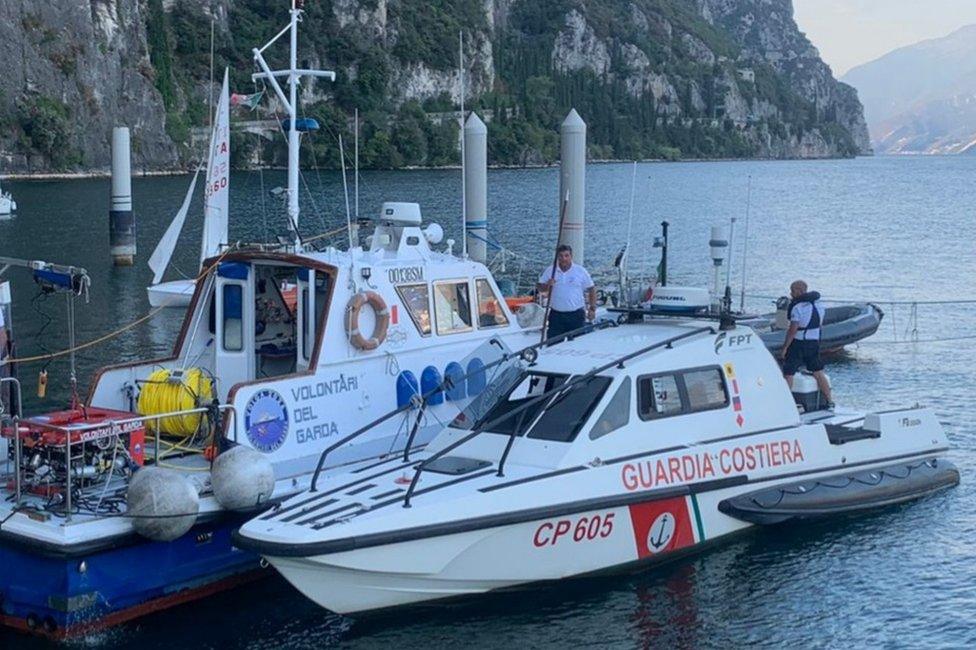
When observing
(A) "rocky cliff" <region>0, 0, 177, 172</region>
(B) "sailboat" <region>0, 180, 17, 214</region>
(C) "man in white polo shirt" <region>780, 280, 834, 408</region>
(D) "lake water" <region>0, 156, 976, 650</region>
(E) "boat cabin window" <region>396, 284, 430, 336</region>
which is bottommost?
(D) "lake water" <region>0, 156, 976, 650</region>

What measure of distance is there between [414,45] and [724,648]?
144m

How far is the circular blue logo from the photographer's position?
42.5 ft

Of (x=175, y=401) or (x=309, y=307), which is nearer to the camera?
(x=175, y=401)

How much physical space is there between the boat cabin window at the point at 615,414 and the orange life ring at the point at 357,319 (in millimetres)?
2960

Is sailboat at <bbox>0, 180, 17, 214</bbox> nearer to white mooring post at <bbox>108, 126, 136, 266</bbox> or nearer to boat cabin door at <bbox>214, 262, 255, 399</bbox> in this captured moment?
white mooring post at <bbox>108, 126, 136, 266</bbox>

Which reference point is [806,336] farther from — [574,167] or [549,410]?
[574,167]

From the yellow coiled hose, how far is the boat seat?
7.21 metres

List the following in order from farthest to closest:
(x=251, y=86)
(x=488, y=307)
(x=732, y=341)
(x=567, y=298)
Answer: (x=251, y=86) < (x=488, y=307) < (x=567, y=298) < (x=732, y=341)

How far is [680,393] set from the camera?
526 inches

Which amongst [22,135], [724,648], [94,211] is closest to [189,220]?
[94,211]

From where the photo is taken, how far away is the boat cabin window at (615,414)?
496 inches

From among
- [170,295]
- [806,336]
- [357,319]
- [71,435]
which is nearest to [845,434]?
[806,336]

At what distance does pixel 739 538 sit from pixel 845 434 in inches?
78.3

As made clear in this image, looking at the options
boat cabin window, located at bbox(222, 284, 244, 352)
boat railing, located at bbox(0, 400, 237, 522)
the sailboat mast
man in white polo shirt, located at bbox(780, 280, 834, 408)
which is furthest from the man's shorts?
boat railing, located at bbox(0, 400, 237, 522)
